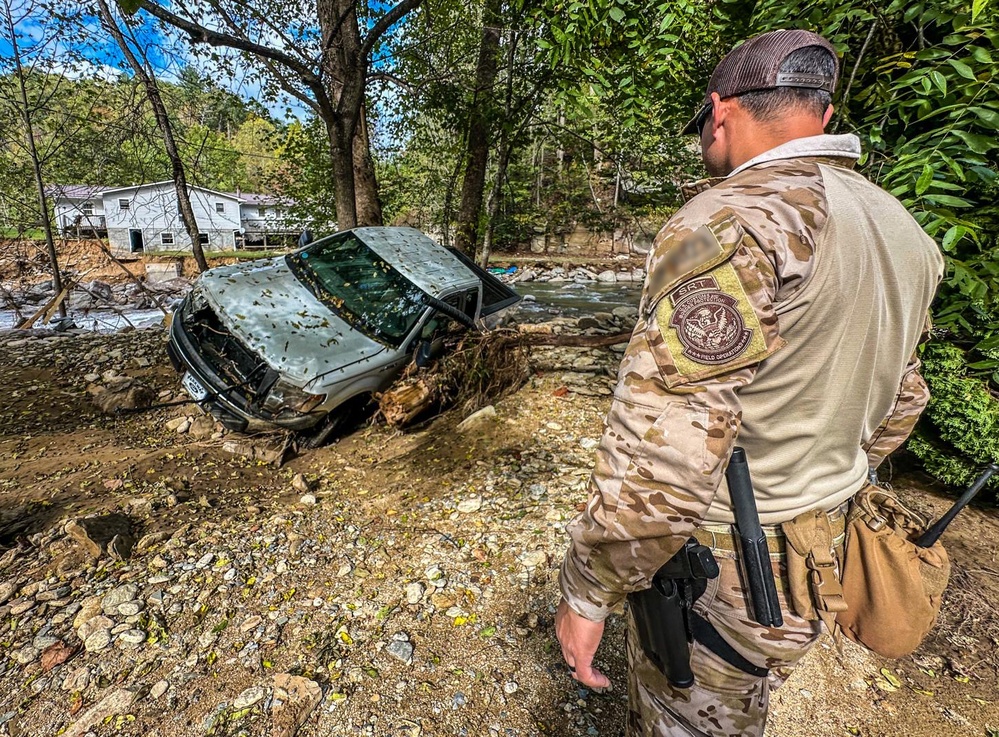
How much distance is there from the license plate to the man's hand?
3795mm

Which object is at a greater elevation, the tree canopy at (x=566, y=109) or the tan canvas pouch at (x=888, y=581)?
the tree canopy at (x=566, y=109)

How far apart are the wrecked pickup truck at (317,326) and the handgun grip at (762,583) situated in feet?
11.0

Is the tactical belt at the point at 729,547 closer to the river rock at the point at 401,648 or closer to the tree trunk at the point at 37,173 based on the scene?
the river rock at the point at 401,648

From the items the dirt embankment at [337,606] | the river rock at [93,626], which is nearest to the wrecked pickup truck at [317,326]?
the dirt embankment at [337,606]

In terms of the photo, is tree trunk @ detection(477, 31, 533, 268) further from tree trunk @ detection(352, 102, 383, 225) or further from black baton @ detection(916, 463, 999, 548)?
black baton @ detection(916, 463, 999, 548)

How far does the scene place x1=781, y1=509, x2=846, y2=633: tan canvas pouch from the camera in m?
1.10

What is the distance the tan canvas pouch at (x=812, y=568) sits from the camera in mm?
1104

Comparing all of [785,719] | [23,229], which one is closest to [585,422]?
[785,719]

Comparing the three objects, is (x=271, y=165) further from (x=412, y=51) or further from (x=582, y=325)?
(x=582, y=325)

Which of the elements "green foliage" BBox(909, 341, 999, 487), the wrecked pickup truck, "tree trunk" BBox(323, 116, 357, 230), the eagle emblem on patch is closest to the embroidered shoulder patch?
the eagle emblem on patch

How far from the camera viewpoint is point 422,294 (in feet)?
15.6

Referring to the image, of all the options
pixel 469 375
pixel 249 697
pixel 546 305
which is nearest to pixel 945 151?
pixel 469 375

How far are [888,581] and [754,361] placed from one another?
82cm

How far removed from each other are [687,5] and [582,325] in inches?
259
